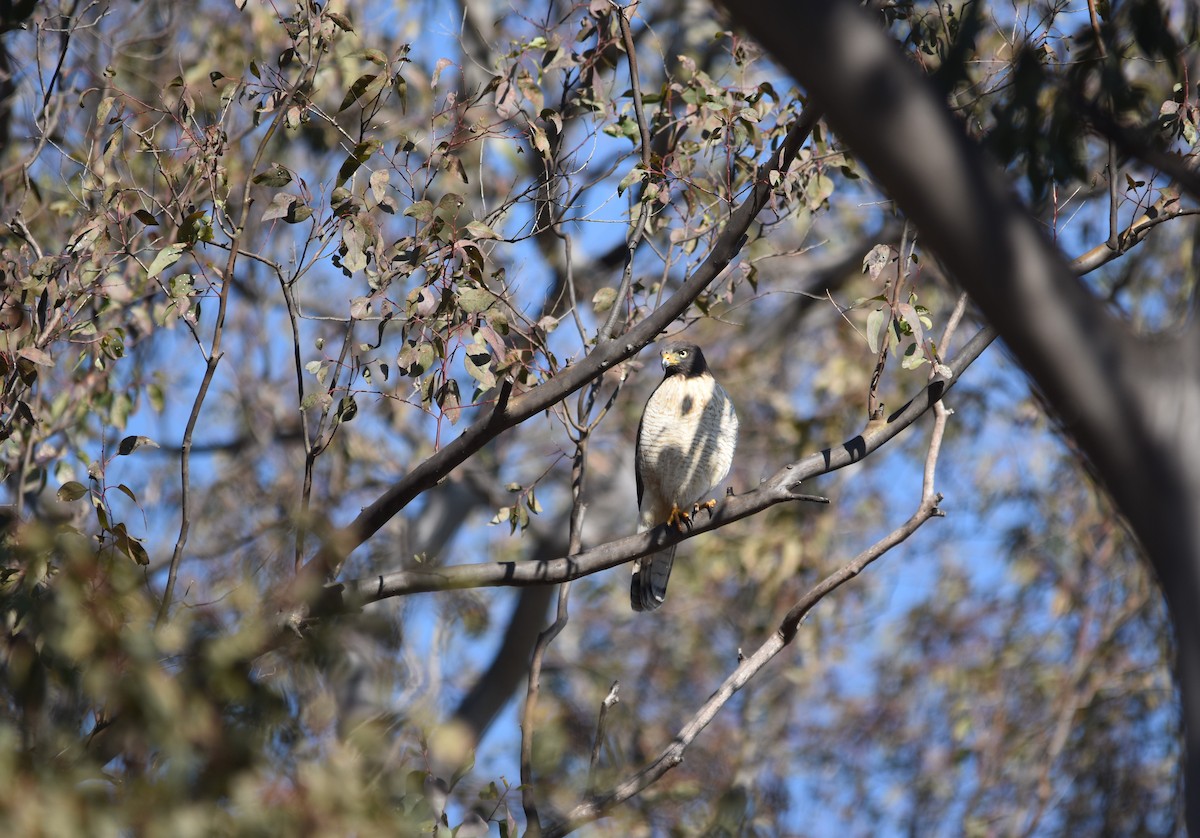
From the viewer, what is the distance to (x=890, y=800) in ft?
29.2

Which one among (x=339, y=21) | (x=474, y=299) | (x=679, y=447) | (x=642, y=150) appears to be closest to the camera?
(x=474, y=299)

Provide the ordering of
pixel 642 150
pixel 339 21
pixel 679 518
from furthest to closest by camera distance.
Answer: pixel 679 518
pixel 642 150
pixel 339 21

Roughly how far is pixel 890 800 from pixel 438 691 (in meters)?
3.65

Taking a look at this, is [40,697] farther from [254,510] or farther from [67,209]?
[254,510]

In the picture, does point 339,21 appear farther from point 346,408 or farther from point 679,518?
point 679,518

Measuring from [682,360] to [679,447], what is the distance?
429 mm

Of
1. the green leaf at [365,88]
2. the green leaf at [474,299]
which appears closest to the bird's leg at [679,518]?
the green leaf at [474,299]

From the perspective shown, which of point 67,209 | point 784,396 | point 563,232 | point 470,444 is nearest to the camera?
point 470,444

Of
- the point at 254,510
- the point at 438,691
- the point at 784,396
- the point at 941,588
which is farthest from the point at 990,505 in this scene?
the point at 254,510

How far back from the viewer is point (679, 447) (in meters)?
5.25

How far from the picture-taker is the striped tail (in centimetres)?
527

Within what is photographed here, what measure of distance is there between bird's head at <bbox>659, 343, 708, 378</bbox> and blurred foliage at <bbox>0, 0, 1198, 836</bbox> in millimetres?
407

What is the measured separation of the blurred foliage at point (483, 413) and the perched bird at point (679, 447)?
52 centimetres

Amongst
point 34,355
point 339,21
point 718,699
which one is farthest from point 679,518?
point 34,355
